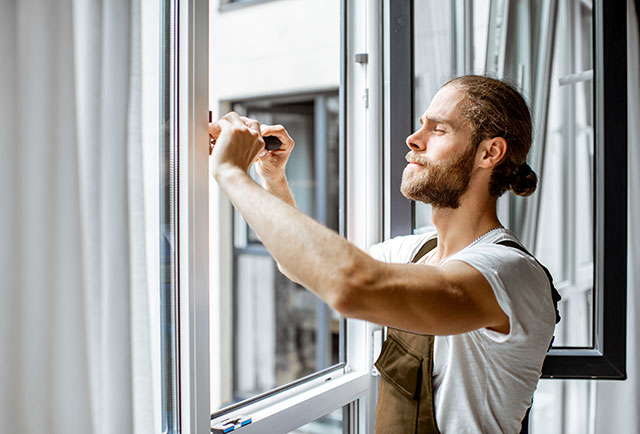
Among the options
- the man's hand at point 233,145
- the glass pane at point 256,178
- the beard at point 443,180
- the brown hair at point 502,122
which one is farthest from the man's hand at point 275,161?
the glass pane at point 256,178

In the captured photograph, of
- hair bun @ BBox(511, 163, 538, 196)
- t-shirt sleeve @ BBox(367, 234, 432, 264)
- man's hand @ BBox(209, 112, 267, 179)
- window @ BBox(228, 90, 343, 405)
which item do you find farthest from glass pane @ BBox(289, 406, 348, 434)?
man's hand @ BBox(209, 112, 267, 179)

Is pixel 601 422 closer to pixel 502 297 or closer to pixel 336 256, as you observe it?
pixel 502 297

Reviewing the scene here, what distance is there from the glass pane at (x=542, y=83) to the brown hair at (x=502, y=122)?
0.33 m

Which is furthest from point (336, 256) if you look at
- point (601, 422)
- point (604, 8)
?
point (601, 422)

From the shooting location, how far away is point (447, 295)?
2.66 ft

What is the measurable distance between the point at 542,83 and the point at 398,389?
1.22m

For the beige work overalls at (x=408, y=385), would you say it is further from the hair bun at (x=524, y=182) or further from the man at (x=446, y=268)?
the hair bun at (x=524, y=182)

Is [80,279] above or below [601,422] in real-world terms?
above

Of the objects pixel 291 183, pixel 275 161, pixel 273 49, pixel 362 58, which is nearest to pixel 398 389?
→ pixel 275 161

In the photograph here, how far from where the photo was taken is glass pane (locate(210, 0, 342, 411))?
Result: 4195 mm

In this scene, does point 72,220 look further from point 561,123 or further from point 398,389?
point 561,123

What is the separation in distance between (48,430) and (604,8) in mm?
A: 1479

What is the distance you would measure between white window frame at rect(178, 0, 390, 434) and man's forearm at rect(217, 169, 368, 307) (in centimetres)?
15

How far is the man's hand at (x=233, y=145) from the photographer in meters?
0.89
